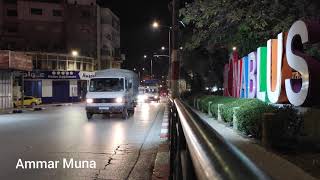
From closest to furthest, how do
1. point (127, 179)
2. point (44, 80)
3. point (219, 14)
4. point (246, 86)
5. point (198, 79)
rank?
1. point (127, 179)
2. point (219, 14)
3. point (246, 86)
4. point (198, 79)
5. point (44, 80)

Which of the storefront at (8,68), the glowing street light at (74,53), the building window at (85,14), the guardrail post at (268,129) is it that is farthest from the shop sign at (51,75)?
the guardrail post at (268,129)

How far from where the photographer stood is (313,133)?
14023mm

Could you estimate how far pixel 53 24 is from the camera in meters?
72.8

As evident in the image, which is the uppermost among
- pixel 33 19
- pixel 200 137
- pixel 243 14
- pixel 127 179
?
pixel 33 19

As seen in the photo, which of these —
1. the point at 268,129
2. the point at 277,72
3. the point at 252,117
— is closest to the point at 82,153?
the point at 268,129

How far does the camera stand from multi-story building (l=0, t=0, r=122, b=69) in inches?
2822

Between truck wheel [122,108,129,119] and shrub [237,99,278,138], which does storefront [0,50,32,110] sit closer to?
truck wheel [122,108,129,119]

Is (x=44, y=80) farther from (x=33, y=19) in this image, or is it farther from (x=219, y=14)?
(x=219, y=14)

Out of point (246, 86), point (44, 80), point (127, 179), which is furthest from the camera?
point (44, 80)

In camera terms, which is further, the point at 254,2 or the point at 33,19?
the point at 33,19

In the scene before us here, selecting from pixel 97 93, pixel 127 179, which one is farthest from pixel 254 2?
pixel 97 93

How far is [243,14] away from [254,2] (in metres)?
0.59

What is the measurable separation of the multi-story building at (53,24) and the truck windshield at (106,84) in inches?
1722

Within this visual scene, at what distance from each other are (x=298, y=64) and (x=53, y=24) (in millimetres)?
63495
